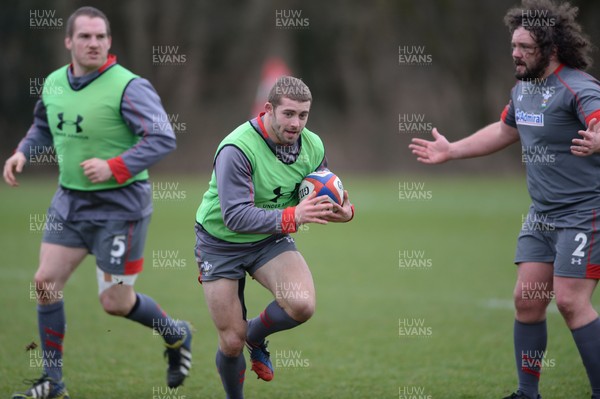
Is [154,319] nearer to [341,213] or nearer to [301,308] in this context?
[301,308]

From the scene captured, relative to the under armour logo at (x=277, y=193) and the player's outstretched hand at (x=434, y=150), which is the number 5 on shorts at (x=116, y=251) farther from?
the player's outstretched hand at (x=434, y=150)

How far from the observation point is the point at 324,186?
494cm

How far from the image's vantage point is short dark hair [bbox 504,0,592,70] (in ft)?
16.8

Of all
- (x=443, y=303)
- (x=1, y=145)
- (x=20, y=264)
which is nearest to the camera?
(x=443, y=303)

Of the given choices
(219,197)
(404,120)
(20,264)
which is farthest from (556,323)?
(404,120)

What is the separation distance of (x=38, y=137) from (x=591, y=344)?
4.15 m

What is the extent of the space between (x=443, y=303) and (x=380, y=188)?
12531mm

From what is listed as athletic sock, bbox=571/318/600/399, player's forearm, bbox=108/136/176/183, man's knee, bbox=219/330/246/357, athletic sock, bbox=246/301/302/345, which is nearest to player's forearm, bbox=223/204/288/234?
athletic sock, bbox=246/301/302/345

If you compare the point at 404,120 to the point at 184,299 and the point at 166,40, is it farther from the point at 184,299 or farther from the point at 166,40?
the point at 184,299

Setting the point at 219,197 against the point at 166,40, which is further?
the point at 166,40

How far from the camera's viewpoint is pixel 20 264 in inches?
447

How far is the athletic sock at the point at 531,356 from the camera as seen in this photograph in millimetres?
5410

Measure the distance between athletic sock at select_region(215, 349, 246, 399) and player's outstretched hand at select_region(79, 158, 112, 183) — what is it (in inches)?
56.4

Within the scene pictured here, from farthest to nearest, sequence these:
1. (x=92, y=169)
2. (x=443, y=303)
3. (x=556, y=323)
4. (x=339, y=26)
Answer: (x=339, y=26), (x=443, y=303), (x=556, y=323), (x=92, y=169)
